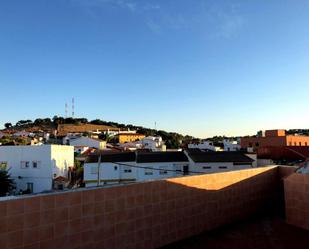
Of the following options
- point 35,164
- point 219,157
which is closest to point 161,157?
point 219,157

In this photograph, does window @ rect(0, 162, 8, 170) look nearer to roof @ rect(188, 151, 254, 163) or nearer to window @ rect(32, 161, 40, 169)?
window @ rect(32, 161, 40, 169)

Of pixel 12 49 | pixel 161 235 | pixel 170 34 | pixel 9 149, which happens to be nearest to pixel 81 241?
pixel 161 235

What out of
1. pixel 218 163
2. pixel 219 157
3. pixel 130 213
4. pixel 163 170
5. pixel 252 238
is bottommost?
pixel 163 170

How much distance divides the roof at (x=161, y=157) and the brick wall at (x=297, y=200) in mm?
22981

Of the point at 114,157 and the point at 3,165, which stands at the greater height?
the point at 114,157

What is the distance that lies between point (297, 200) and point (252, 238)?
41.8 inches

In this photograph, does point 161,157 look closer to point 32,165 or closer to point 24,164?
point 32,165

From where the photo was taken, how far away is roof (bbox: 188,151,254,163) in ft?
87.8

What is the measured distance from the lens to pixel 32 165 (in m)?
26.2

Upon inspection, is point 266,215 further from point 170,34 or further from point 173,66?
point 173,66

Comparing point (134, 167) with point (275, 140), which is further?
point (275, 140)

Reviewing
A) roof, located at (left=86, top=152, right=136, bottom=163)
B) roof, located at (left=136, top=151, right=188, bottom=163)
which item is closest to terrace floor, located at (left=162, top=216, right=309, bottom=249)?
roof, located at (left=136, top=151, right=188, bottom=163)

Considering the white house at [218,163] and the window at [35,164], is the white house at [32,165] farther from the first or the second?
the white house at [218,163]

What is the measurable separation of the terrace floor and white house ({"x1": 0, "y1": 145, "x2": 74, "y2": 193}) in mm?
24146
